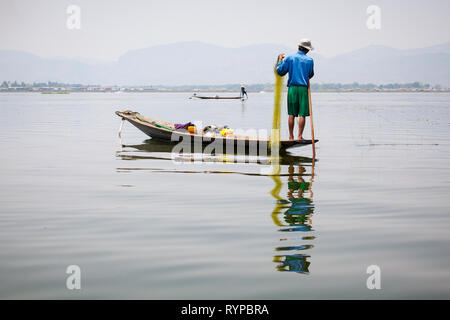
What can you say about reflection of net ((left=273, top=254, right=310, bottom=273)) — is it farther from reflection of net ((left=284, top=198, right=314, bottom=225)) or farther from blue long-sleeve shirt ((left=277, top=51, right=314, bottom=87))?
blue long-sleeve shirt ((left=277, top=51, right=314, bottom=87))

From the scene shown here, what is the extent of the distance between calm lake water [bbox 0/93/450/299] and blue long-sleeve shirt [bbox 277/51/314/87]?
2034 mm

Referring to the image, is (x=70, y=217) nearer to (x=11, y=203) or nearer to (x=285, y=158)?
(x=11, y=203)

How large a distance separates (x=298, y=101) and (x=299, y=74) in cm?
66

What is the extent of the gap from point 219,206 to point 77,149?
909 centimetres

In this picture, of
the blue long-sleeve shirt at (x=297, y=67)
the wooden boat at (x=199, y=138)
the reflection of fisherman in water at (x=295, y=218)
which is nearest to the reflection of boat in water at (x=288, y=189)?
the reflection of fisherman in water at (x=295, y=218)

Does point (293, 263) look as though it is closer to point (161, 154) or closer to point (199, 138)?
point (199, 138)

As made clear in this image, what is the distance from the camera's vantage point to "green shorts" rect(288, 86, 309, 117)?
12.1 m

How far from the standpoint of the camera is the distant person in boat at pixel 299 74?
11.9m

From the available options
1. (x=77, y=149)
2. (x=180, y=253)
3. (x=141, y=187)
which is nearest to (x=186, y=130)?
(x=77, y=149)

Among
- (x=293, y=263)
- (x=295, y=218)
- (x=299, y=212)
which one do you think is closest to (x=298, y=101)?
(x=299, y=212)

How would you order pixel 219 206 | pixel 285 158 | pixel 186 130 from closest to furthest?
1. pixel 219 206
2. pixel 285 158
3. pixel 186 130

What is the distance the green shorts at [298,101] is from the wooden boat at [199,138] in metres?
0.72

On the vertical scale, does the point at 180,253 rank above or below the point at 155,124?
below

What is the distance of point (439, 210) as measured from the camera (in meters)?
7.20
